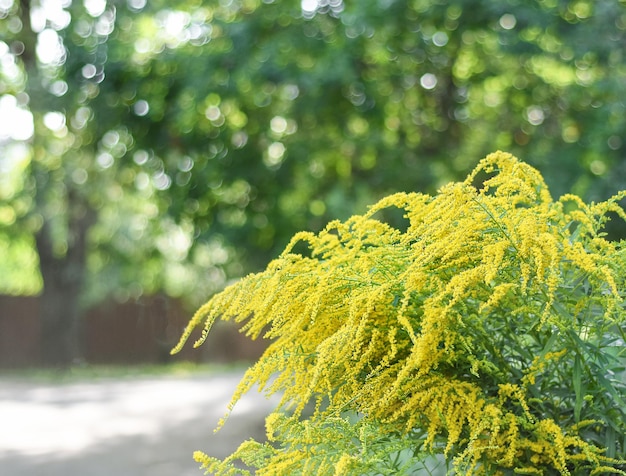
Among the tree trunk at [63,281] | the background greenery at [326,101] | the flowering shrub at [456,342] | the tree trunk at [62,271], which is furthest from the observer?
the tree trunk at [63,281]

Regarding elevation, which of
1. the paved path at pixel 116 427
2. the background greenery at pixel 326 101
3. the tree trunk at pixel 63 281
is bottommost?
the paved path at pixel 116 427

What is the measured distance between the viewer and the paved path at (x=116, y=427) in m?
8.43

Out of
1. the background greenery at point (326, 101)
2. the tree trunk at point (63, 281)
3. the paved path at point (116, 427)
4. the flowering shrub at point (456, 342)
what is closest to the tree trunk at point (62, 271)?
the tree trunk at point (63, 281)

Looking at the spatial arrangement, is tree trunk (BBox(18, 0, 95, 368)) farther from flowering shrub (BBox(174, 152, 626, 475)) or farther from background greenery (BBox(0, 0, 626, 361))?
flowering shrub (BBox(174, 152, 626, 475))

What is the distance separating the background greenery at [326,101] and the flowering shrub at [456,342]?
562 cm

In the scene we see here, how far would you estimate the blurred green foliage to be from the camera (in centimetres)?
839

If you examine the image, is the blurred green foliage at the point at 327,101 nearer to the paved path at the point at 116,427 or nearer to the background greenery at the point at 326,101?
the background greenery at the point at 326,101

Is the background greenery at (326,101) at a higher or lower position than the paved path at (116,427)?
higher

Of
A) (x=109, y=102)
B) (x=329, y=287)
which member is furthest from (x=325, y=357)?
(x=109, y=102)

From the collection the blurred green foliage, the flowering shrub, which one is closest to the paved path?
the blurred green foliage

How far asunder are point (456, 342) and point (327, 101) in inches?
273

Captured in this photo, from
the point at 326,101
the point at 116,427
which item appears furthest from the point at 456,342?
the point at 116,427

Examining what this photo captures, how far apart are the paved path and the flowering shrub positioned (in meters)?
5.89

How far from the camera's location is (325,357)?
7.57ft
